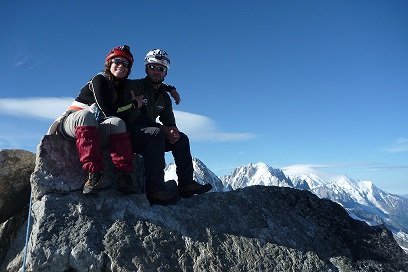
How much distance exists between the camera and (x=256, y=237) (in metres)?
8.38

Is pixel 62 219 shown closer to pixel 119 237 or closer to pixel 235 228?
pixel 119 237

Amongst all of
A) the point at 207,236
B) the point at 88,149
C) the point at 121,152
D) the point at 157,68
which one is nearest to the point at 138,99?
the point at 157,68

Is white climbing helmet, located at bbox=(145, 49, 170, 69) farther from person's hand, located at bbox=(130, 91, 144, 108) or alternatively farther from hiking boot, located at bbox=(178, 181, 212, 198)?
hiking boot, located at bbox=(178, 181, 212, 198)

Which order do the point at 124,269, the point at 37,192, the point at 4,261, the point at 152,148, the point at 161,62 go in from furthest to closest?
the point at 161,62 < the point at 152,148 < the point at 4,261 < the point at 37,192 < the point at 124,269

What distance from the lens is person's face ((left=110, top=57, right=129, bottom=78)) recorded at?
28.4 feet

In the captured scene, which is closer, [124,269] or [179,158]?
[124,269]

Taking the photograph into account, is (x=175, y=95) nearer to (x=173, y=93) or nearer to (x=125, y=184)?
(x=173, y=93)

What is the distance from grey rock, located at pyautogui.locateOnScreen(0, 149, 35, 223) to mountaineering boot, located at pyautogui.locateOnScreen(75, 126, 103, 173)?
7.38 feet

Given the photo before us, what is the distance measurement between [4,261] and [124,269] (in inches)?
123

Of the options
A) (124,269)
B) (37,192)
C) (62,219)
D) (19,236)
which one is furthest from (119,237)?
(19,236)

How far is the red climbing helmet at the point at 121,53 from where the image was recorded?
866 cm

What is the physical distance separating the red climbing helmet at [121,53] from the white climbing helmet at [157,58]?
915mm

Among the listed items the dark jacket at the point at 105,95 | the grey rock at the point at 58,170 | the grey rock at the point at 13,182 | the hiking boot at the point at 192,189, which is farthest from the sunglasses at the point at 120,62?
the hiking boot at the point at 192,189

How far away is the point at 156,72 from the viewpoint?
9.70 metres
